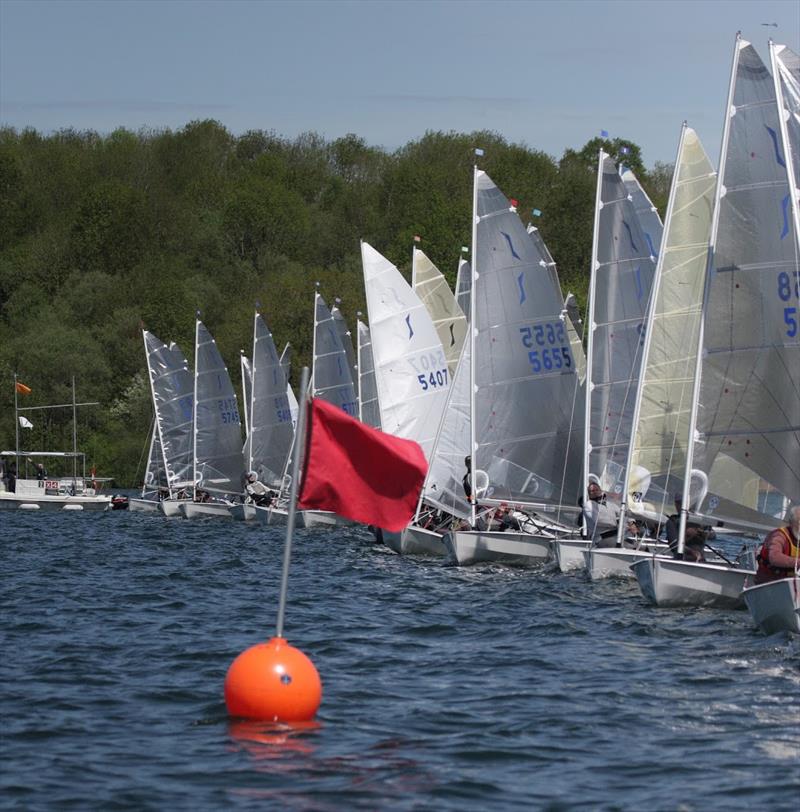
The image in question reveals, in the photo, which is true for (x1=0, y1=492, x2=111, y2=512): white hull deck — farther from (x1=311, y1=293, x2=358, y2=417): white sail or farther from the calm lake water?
the calm lake water

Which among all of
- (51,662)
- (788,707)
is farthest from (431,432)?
(788,707)

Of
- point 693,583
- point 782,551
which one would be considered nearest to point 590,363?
point 693,583

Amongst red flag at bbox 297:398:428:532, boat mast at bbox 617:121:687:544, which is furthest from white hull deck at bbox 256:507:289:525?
red flag at bbox 297:398:428:532

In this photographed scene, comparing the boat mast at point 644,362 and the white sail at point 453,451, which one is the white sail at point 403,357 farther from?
the boat mast at point 644,362

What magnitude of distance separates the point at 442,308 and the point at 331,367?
30.7 feet

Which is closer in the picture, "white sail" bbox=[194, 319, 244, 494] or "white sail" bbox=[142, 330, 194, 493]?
"white sail" bbox=[194, 319, 244, 494]

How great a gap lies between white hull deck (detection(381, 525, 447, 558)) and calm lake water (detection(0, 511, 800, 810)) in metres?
6.58

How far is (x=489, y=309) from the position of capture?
31.8m

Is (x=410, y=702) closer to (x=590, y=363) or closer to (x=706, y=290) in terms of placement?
(x=706, y=290)

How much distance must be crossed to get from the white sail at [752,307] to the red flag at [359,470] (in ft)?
25.6

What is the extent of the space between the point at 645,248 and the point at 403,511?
17.3m

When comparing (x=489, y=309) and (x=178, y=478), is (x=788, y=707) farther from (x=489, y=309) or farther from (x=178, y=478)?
(x=178, y=478)

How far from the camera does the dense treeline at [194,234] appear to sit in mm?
86125

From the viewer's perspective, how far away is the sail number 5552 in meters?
31.7
